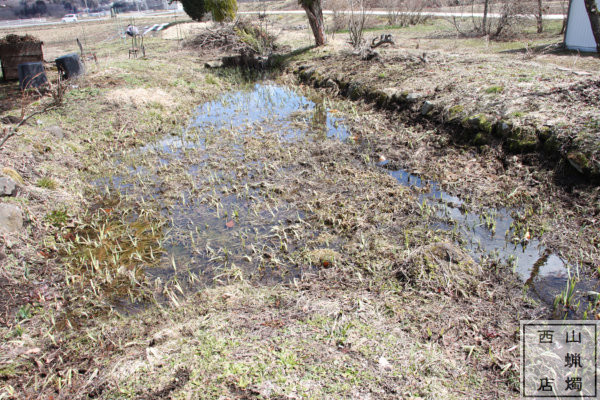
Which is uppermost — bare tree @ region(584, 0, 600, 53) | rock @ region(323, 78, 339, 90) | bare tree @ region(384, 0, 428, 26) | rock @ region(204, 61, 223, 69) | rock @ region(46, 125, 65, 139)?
bare tree @ region(384, 0, 428, 26)

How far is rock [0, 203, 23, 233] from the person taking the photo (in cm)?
405

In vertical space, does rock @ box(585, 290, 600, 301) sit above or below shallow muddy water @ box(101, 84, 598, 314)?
below

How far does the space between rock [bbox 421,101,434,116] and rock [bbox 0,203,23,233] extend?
245 inches

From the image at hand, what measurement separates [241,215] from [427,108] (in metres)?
4.09

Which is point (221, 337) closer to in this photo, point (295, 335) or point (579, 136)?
point (295, 335)

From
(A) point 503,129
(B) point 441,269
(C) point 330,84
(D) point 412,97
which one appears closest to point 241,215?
(B) point 441,269

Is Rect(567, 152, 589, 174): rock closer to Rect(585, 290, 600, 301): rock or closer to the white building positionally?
Rect(585, 290, 600, 301): rock

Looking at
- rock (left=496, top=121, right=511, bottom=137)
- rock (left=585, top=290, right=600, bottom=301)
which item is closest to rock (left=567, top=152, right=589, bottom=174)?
rock (left=496, top=121, right=511, bottom=137)

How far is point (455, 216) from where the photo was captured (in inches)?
178

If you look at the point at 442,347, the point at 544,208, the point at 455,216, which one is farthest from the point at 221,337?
the point at 544,208

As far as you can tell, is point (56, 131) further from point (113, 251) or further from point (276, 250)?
point (276, 250)

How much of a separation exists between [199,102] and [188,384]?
8449mm

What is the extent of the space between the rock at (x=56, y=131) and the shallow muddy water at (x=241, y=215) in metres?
1.37

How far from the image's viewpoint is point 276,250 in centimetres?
409
